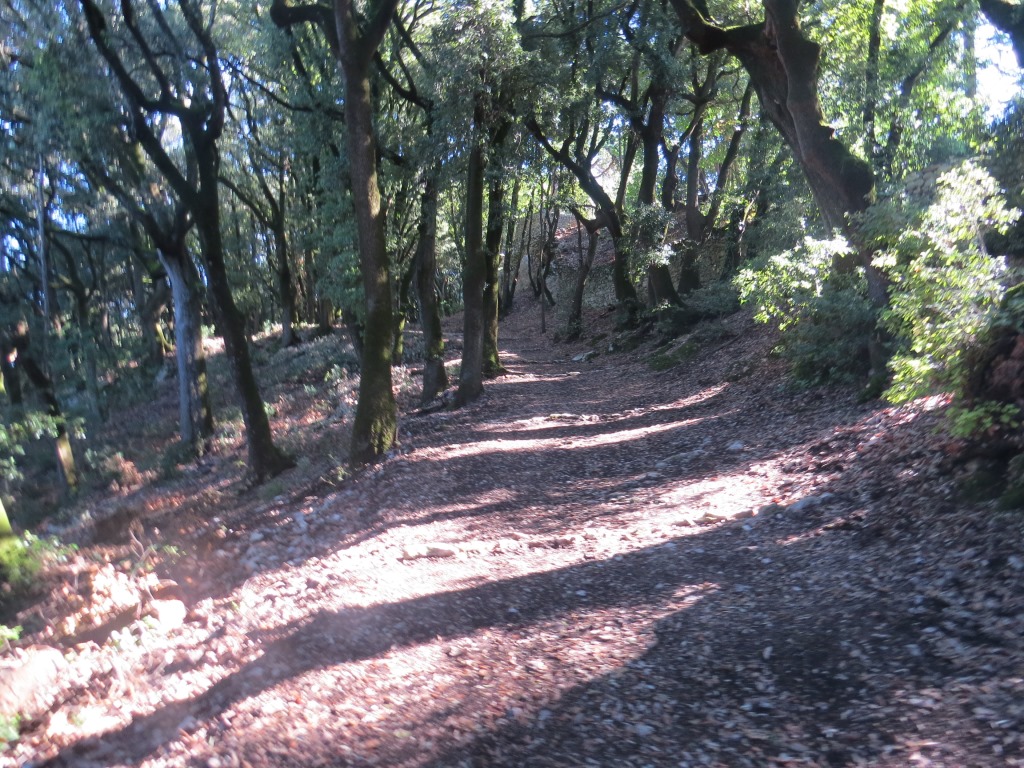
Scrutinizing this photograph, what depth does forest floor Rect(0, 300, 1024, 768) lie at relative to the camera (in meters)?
4.30

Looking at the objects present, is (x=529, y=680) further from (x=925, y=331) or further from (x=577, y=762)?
(x=925, y=331)

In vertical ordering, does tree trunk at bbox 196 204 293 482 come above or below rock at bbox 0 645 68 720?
above

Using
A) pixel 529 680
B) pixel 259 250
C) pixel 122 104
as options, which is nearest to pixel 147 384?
pixel 259 250

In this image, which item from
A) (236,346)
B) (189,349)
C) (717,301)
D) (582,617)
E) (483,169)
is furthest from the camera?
(717,301)

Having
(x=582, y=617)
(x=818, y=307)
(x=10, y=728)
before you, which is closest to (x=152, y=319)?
(x=818, y=307)

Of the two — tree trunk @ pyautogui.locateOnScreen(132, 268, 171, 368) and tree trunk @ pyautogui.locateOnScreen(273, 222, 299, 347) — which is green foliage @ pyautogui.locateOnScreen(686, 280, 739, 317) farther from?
tree trunk @ pyautogui.locateOnScreen(132, 268, 171, 368)

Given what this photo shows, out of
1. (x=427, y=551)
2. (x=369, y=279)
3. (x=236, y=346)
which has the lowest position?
(x=427, y=551)

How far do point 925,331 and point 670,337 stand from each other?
52.4 ft

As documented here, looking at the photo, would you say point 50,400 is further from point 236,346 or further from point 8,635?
point 8,635

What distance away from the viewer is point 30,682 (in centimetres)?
561

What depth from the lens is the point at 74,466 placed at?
75.7ft

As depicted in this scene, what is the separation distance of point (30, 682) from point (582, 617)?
13.4 ft

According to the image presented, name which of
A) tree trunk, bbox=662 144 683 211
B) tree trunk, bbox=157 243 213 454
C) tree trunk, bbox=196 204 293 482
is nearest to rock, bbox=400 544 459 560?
tree trunk, bbox=196 204 293 482

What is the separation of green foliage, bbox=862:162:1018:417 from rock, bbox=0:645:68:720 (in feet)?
23.5
